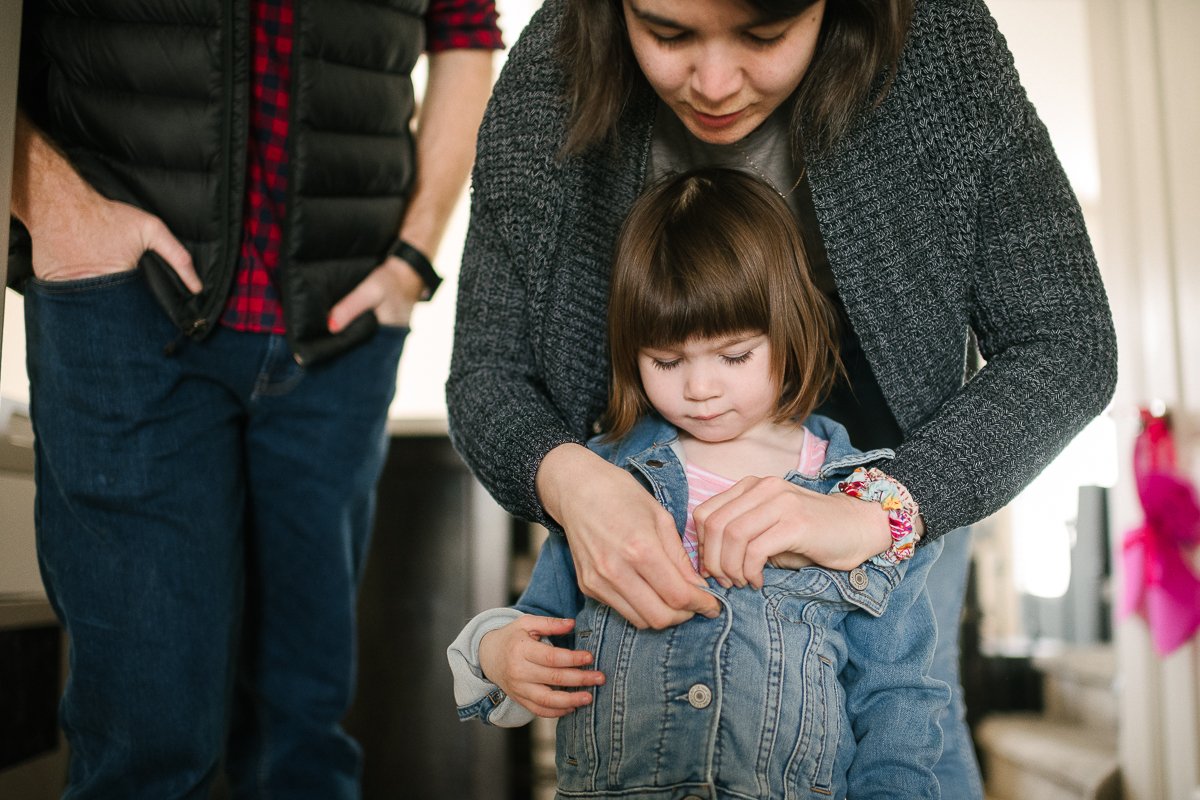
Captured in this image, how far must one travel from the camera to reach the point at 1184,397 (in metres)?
1.91

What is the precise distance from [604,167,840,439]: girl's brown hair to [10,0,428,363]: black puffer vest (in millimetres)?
380

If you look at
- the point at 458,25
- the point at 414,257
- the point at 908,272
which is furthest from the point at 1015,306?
the point at 458,25

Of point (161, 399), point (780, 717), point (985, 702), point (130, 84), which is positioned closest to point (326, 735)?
point (161, 399)

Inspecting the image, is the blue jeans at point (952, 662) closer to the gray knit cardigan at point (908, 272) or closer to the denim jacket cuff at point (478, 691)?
the gray knit cardigan at point (908, 272)

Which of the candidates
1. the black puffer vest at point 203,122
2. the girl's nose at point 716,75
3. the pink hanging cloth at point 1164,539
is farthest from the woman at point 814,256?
the pink hanging cloth at point 1164,539

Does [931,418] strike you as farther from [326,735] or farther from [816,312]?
[326,735]

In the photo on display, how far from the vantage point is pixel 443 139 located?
49.4 inches

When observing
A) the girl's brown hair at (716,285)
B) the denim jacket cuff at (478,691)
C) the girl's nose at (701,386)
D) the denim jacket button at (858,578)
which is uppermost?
the girl's brown hair at (716,285)

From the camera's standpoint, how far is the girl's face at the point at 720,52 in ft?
2.36

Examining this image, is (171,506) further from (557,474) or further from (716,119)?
(716,119)

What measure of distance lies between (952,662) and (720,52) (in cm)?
59

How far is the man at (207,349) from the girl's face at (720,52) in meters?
0.46

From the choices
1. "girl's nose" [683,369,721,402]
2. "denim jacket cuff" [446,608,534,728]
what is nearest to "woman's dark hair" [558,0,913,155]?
"girl's nose" [683,369,721,402]

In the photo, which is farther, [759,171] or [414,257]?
[414,257]
